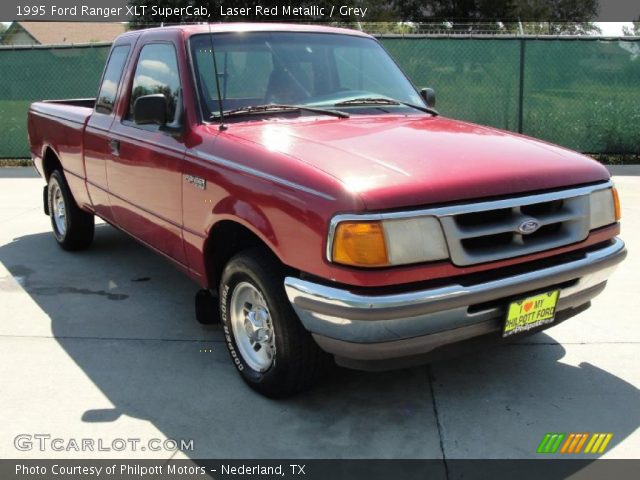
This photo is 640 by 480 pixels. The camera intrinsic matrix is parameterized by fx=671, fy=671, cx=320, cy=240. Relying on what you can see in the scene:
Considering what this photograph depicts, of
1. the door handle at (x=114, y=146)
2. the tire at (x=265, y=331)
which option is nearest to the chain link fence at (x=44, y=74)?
the door handle at (x=114, y=146)

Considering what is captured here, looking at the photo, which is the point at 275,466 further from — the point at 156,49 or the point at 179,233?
the point at 156,49

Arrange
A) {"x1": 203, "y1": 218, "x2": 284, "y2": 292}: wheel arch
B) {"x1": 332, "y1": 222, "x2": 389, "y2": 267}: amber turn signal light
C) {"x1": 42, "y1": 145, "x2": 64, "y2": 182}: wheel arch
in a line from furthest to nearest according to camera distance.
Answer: {"x1": 42, "y1": 145, "x2": 64, "y2": 182}: wheel arch → {"x1": 203, "y1": 218, "x2": 284, "y2": 292}: wheel arch → {"x1": 332, "y1": 222, "x2": 389, "y2": 267}: amber turn signal light

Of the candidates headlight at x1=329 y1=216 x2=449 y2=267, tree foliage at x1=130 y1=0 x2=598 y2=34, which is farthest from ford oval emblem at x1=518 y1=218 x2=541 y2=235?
tree foliage at x1=130 y1=0 x2=598 y2=34

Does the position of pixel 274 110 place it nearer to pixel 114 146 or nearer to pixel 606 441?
pixel 114 146

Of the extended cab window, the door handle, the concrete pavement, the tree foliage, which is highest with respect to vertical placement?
the tree foliage

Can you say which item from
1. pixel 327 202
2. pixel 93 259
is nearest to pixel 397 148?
pixel 327 202

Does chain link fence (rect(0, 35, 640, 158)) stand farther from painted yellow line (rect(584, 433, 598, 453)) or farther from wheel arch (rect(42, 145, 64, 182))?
painted yellow line (rect(584, 433, 598, 453))

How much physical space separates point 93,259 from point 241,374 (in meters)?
3.10

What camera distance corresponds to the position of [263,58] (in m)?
4.20

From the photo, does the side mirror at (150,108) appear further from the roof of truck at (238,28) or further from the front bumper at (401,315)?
the front bumper at (401,315)

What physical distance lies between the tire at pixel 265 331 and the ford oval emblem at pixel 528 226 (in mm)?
1121

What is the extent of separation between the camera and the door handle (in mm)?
4767

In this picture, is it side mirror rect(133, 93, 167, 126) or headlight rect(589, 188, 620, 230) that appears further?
side mirror rect(133, 93, 167, 126)

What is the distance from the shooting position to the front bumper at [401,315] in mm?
2824
